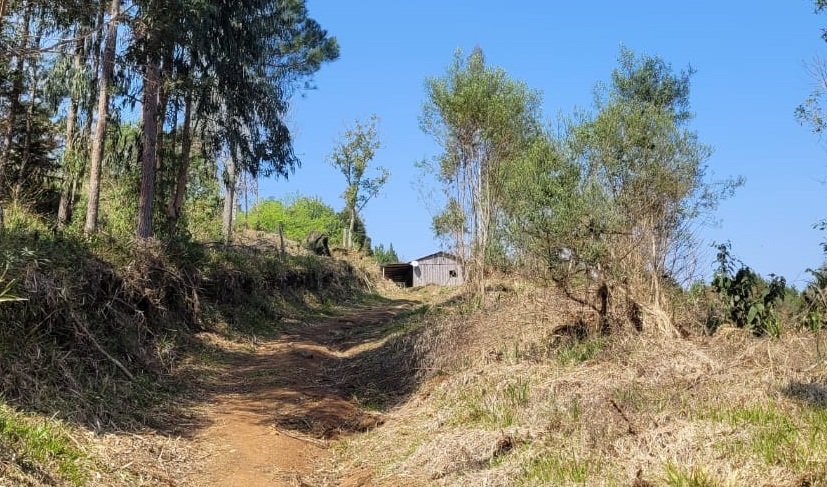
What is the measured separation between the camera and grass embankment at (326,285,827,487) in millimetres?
4812

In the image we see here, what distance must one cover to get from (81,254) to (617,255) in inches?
310

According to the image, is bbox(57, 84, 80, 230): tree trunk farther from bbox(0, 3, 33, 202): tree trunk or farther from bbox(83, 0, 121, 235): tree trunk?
bbox(83, 0, 121, 235): tree trunk

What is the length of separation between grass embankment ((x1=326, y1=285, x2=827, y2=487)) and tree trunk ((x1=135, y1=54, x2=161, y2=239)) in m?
7.05

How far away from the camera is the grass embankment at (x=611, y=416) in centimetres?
481

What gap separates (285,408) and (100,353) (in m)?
2.50

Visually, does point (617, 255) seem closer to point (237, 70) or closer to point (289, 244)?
point (237, 70)

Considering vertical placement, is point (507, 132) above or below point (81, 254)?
above

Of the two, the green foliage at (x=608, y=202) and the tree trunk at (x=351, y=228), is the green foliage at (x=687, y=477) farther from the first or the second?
the tree trunk at (x=351, y=228)

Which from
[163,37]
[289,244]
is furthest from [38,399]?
[289,244]

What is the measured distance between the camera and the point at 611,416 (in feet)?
19.4

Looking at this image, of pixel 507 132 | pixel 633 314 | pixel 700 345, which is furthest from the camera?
pixel 507 132

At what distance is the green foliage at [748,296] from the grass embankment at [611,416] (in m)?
0.43

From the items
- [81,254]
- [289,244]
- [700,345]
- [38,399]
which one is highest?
[289,244]

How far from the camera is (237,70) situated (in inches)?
633
